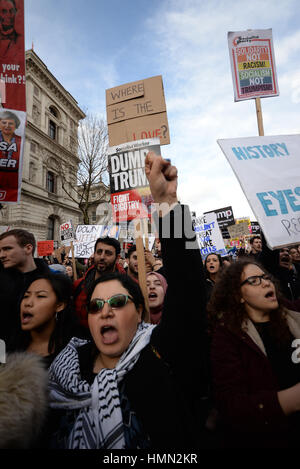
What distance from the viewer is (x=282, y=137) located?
2049 millimetres

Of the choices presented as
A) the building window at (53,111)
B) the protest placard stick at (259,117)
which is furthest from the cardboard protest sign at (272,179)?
the building window at (53,111)

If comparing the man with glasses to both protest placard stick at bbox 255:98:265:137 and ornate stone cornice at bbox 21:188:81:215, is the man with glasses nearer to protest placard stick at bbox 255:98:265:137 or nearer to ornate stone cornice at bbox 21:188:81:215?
protest placard stick at bbox 255:98:265:137

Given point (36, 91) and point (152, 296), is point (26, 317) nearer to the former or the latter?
point (152, 296)

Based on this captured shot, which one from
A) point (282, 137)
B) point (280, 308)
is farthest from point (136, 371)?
point (282, 137)

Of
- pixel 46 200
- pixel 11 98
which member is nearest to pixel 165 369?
pixel 11 98

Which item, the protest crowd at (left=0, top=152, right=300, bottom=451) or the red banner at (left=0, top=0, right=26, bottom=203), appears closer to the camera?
the protest crowd at (left=0, top=152, right=300, bottom=451)

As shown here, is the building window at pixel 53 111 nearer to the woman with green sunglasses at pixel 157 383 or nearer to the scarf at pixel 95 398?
the woman with green sunglasses at pixel 157 383

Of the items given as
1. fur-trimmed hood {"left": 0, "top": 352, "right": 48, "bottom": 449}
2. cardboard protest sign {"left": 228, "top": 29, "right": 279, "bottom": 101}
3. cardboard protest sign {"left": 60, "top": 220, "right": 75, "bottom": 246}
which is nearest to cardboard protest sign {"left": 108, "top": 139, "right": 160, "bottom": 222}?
cardboard protest sign {"left": 228, "top": 29, "right": 279, "bottom": 101}

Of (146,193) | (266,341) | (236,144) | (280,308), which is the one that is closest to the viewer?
(266,341)

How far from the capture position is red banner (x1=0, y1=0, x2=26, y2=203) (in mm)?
2355

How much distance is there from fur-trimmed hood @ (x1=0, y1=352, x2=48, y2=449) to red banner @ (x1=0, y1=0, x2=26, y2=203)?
1.76m

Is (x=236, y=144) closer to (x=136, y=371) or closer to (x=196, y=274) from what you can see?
(x=196, y=274)
